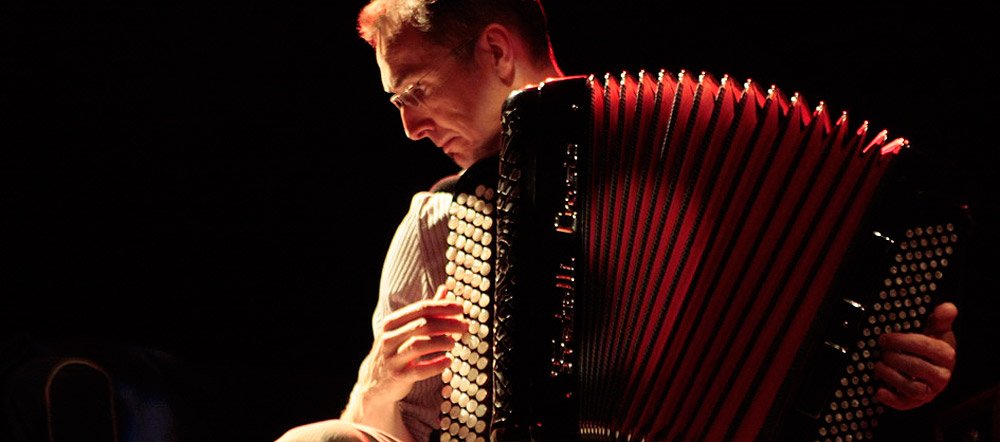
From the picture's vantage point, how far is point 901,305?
1378mm

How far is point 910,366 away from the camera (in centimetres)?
136

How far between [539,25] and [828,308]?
3.02 ft

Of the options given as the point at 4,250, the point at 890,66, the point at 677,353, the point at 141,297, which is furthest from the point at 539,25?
the point at 4,250

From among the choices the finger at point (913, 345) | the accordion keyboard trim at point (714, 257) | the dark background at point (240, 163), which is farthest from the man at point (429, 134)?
the dark background at point (240, 163)

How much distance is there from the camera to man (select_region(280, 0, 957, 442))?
1.41 meters

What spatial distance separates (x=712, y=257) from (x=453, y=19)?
821 millimetres

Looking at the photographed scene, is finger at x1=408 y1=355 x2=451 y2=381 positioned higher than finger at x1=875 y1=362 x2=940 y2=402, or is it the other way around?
finger at x1=875 y1=362 x2=940 y2=402

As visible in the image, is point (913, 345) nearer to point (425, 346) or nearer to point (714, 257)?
point (714, 257)

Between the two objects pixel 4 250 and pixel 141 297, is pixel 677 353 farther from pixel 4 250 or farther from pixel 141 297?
pixel 4 250

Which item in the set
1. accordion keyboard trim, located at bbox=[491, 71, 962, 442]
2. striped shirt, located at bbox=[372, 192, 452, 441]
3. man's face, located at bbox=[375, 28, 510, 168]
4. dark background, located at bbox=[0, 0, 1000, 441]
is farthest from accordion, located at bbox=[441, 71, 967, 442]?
dark background, located at bbox=[0, 0, 1000, 441]

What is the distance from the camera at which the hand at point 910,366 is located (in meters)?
1.36

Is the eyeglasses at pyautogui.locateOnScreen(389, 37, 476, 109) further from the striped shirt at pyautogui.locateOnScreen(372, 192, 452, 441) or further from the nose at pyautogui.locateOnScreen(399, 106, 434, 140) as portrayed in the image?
the striped shirt at pyautogui.locateOnScreen(372, 192, 452, 441)

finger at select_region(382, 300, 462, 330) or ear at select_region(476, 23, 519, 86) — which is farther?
ear at select_region(476, 23, 519, 86)

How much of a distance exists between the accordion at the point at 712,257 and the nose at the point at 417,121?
0.52m
